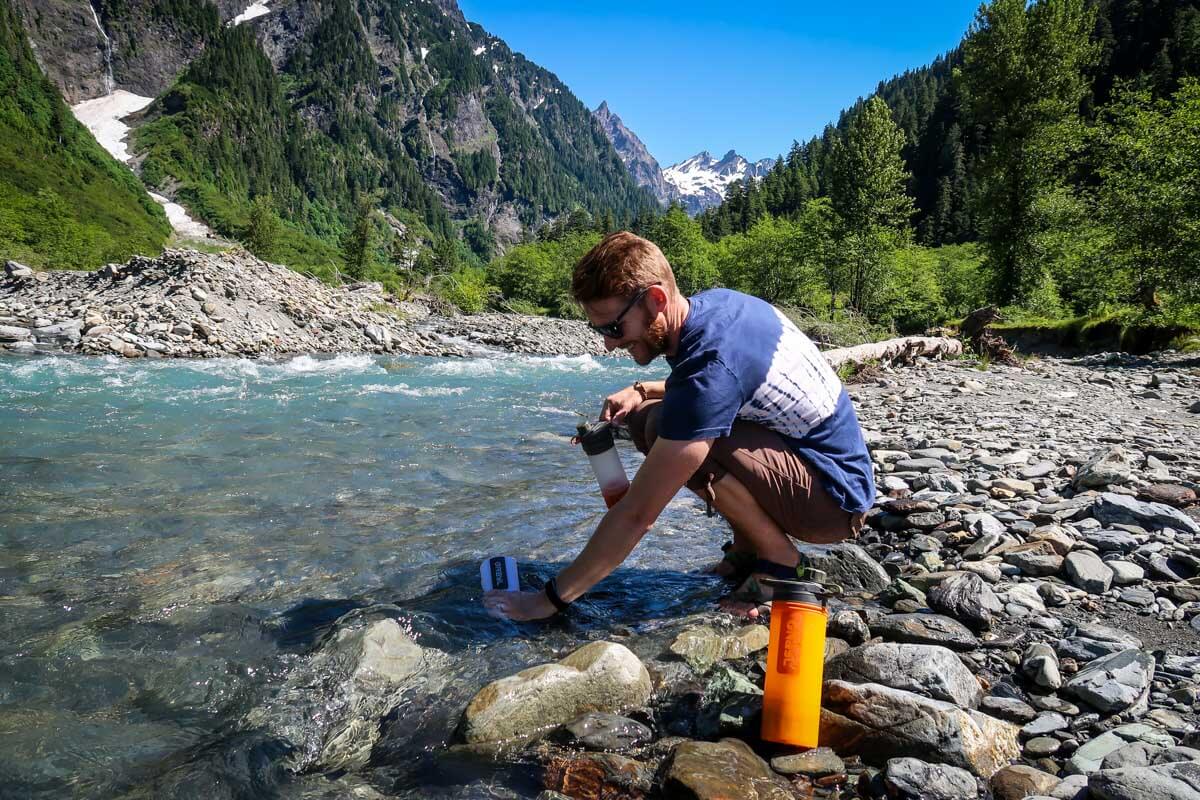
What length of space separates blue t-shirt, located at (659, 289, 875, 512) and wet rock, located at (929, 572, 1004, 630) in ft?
2.06

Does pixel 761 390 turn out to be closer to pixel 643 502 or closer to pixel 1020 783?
pixel 643 502

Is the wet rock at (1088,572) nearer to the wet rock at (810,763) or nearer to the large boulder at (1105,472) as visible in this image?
the large boulder at (1105,472)

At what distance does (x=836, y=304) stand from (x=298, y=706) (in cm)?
3773

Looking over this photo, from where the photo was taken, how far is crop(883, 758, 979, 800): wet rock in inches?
68.4

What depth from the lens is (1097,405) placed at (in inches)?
305

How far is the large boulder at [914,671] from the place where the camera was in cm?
217

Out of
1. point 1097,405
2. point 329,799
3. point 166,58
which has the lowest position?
point 329,799

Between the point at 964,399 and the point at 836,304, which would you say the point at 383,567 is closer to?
the point at 964,399

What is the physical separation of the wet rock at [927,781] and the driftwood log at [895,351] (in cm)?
1242

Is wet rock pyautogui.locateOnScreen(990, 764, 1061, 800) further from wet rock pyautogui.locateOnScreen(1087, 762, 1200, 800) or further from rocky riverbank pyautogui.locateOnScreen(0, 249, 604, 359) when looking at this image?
rocky riverbank pyautogui.locateOnScreen(0, 249, 604, 359)

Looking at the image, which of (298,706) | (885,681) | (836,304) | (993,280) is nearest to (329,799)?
(298,706)

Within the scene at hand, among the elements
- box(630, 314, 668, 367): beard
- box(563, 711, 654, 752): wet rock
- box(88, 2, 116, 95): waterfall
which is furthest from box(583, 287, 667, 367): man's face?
box(88, 2, 116, 95): waterfall

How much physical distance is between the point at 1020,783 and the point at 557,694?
1497 millimetres

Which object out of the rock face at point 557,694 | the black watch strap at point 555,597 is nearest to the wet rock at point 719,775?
the rock face at point 557,694
